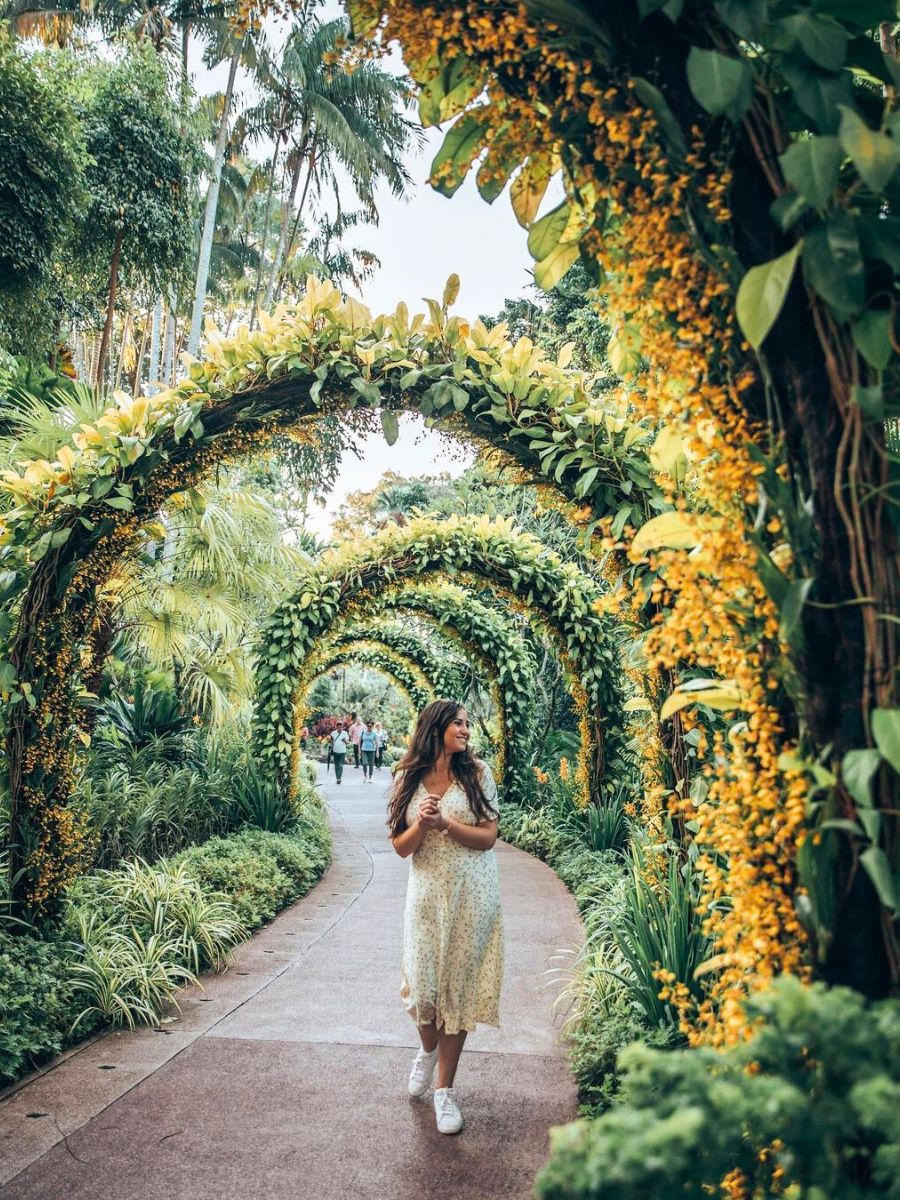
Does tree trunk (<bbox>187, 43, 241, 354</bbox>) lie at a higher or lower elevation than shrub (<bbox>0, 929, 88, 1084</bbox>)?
higher

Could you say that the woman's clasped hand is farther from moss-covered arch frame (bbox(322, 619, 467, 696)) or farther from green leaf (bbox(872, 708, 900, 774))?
moss-covered arch frame (bbox(322, 619, 467, 696))

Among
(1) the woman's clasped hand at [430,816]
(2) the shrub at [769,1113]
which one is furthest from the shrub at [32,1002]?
(2) the shrub at [769,1113]

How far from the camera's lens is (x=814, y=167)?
4.13 feet

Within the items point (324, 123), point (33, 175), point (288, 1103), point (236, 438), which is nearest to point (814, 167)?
point (236, 438)

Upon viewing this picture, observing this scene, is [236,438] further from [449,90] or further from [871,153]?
[871,153]

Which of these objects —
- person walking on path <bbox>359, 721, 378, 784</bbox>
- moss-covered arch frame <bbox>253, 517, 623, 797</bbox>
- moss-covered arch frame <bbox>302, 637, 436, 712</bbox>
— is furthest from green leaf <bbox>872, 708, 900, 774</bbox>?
person walking on path <bbox>359, 721, 378, 784</bbox>

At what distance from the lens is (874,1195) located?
1038 millimetres

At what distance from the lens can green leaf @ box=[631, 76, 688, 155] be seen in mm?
1427

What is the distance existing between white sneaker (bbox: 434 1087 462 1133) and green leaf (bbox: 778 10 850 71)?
3.24 meters

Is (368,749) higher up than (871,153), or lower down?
lower down

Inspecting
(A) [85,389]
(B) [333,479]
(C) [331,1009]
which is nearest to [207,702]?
(A) [85,389]

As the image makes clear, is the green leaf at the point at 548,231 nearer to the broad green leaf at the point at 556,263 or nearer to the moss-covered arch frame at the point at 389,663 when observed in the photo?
the broad green leaf at the point at 556,263

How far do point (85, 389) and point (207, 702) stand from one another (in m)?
4.65

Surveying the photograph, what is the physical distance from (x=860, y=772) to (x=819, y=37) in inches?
45.3
